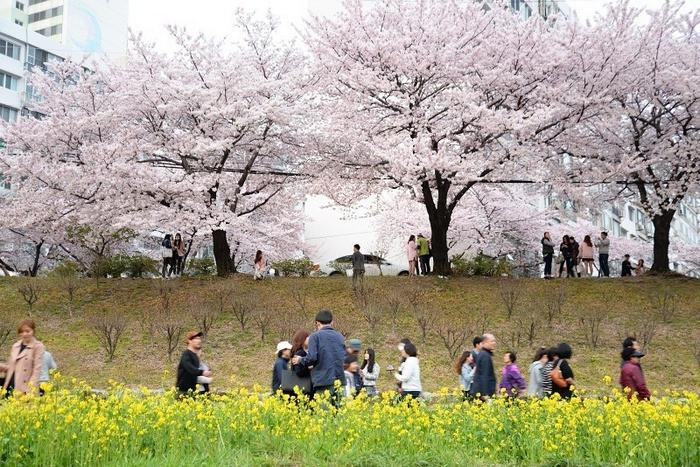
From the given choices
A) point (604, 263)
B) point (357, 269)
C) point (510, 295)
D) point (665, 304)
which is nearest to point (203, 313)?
point (357, 269)

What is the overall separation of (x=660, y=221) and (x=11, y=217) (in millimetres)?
20017

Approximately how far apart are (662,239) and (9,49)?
44.4 m

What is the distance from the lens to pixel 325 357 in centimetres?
790

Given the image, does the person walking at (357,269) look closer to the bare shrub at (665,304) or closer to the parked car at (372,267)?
the bare shrub at (665,304)

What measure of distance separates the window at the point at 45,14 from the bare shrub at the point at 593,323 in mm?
62239

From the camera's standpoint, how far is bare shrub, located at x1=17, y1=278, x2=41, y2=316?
19341 millimetres

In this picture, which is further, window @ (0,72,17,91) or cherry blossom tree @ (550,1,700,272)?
window @ (0,72,17,91)

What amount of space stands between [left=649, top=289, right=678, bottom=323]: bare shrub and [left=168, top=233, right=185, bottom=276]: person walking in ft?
45.7

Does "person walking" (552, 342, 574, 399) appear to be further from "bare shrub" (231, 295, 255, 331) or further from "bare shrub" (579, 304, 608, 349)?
"bare shrub" (231, 295, 255, 331)

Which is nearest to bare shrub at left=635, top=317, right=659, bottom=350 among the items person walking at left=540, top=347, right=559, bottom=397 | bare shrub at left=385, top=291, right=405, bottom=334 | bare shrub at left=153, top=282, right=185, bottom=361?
bare shrub at left=385, top=291, right=405, bottom=334

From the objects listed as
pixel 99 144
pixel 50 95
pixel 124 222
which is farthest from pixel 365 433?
pixel 50 95

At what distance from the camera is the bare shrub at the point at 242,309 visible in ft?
57.3

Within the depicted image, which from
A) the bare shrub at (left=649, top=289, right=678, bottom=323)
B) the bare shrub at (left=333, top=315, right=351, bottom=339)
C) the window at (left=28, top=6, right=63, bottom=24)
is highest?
the window at (left=28, top=6, right=63, bottom=24)

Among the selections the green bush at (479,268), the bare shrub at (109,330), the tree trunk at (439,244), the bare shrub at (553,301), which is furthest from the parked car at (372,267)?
the bare shrub at (109,330)
